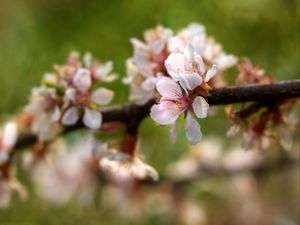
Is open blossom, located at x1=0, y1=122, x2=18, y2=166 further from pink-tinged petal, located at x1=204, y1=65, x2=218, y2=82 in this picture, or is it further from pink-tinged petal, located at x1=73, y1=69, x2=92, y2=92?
pink-tinged petal, located at x1=204, y1=65, x2=218, y2=82

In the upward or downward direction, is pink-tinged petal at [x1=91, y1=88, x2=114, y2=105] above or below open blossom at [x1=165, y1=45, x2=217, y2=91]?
above

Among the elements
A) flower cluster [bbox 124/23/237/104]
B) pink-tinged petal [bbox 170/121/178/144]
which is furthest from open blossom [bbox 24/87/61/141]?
pink-tinged petal [bbox 170/121/178/144]

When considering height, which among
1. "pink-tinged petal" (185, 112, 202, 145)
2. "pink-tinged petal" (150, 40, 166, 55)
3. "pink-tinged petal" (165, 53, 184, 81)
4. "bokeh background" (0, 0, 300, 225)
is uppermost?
"bokeh background" (0, 0, 300, 225)

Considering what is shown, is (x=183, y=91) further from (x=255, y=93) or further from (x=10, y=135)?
(x=10, y=135)

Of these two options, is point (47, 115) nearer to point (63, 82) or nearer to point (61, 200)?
point (63, 82)

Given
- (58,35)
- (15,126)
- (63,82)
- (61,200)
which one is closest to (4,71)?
Result: (58,35)

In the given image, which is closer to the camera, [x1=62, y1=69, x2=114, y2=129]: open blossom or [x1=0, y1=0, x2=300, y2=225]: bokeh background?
[x1=62, y1=69, x2=114, y2=129]: open blossom

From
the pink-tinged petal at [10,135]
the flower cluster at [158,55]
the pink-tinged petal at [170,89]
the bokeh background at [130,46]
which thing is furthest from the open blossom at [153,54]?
the bokeh background at [130,46]

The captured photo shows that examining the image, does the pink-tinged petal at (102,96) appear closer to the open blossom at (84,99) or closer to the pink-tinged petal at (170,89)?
the open blossom at (84,99)
